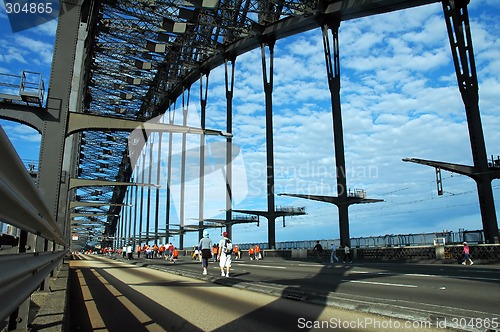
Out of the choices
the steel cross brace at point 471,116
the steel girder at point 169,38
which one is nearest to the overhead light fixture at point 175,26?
the steel girder at point 169,38

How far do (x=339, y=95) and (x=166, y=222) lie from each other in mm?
43286

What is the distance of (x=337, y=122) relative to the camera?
122 feet

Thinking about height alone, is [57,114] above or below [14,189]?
above

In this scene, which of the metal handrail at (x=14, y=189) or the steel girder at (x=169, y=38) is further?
the steel girder at (x=169, y=38)

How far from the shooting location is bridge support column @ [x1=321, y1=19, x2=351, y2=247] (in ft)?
115

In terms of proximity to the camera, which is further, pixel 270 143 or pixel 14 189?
pixel 270 143

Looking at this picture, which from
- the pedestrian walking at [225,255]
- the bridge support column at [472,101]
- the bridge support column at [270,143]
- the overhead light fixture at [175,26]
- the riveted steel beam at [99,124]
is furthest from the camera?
the bridge support column at [270,143]

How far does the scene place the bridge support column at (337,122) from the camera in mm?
35156

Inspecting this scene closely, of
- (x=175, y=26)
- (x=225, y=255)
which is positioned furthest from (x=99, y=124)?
(x=175, y=26)

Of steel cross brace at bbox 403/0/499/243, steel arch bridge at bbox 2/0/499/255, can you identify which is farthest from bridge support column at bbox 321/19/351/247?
steel cross brace at bbox 403/0/499/243

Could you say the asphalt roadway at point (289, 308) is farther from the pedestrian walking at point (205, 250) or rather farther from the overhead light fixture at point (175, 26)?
the overhead light fixture at point (175, 26)

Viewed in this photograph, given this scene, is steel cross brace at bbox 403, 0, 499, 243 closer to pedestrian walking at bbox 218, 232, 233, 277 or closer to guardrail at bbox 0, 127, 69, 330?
pedestrian walking at bbox 218, 232, 233, 277

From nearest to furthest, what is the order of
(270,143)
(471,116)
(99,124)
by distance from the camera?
(99,124) < (471,116) < (270,143)

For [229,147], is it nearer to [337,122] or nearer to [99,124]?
[337,122]
